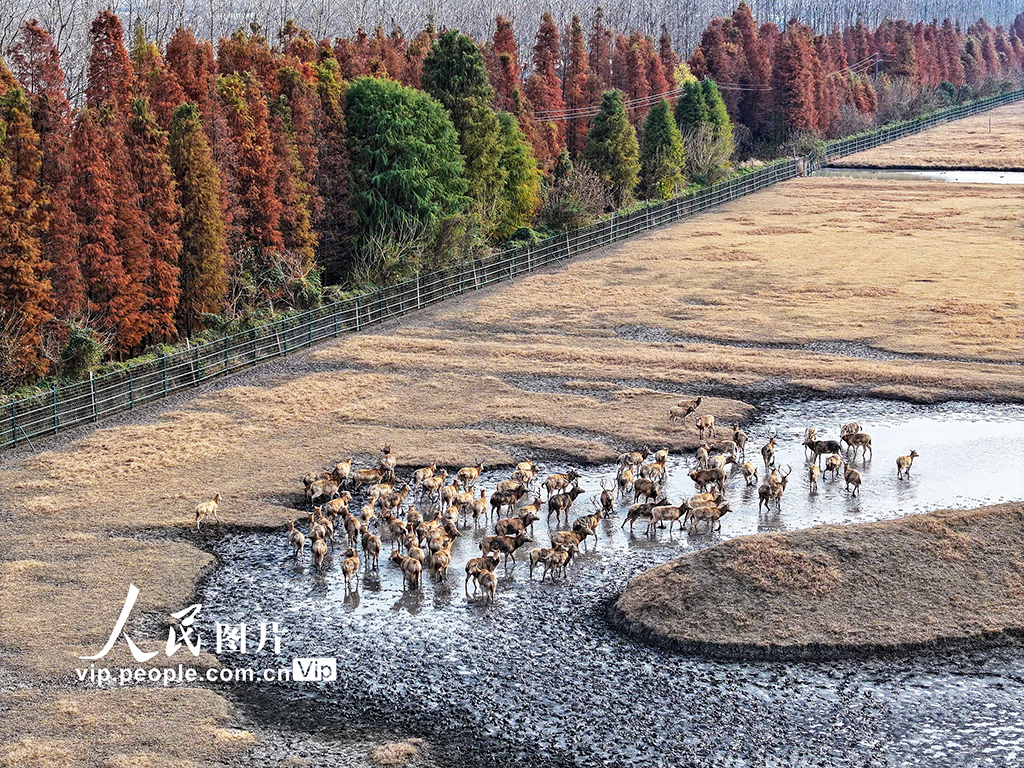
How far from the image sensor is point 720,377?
40.1 metres

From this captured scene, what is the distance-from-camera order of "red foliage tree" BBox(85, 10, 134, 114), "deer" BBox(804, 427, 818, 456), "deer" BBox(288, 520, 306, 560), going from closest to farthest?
"deer" BBox(288, 520, 306, 560), "deer" BBox(804, 427, 818, 456), "red foliage tree" BBox(85, 10, 134, 114)

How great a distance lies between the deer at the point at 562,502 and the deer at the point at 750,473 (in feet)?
14.0

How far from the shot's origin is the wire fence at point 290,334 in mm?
35375

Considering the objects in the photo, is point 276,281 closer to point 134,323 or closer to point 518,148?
point 134,323

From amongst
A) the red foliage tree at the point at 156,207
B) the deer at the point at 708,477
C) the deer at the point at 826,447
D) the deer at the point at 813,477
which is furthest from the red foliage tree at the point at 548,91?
the deer at the point at 708,477

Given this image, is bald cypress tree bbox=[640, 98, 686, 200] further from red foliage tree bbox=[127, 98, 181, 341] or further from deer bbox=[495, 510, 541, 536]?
deer bbox=[495, 510, 541, 536]

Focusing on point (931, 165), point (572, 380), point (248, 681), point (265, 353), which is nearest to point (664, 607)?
point (248, 681)

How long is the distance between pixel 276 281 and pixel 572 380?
47.9 feet

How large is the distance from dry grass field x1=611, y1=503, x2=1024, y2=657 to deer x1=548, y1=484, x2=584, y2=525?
4.05 meters

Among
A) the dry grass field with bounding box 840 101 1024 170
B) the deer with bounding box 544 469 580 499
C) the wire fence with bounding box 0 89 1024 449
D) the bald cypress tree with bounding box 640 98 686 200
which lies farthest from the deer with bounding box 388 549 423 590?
the dry grass field with bounding box 840 101 1024 170

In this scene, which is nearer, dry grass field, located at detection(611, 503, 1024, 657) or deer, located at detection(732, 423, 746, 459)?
dry grass field, located at detection(611, 503, 1024, 657)

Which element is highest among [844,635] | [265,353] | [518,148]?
[518,148]

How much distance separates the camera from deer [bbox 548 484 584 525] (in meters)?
28.0

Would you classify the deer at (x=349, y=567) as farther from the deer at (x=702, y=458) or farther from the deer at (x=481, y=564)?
the deer at (x=702, y=458)
